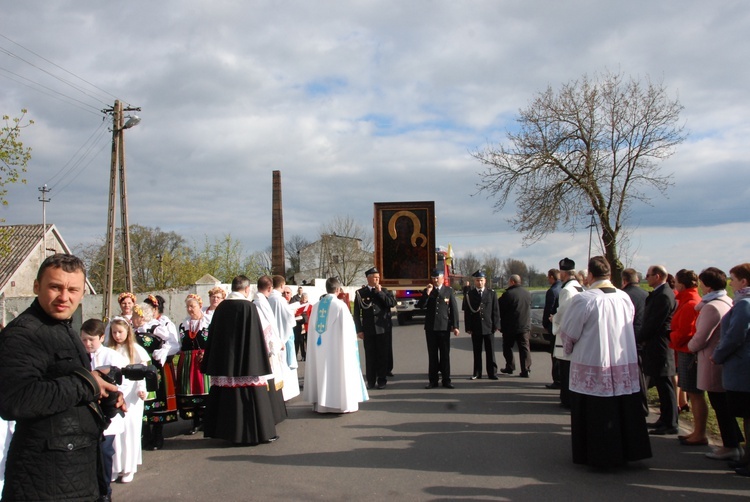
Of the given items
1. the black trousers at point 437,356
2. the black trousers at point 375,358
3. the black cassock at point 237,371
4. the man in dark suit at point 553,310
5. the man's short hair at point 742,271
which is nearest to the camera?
the man's short hair at point 742,271

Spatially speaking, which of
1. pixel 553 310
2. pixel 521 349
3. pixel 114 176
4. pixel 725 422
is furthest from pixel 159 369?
pixel 114 176

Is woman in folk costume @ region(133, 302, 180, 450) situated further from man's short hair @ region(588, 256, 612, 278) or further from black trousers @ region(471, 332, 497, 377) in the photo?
black trousers @ region(471, 332, 497, 377)

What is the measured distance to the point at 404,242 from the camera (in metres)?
18.1

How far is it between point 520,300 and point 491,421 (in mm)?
4050

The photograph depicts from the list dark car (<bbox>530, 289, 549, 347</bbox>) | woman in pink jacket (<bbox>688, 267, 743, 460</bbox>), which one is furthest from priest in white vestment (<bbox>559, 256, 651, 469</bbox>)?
dark car (<bbox>530, 289, 549, 347</bbox>)

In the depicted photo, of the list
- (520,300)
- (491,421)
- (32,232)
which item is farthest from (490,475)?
(32,232)

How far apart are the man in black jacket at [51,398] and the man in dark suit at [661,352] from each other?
20.4ft

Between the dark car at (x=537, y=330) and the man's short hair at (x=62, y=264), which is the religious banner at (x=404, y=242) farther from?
the man's short hair at (x=62, y=264)

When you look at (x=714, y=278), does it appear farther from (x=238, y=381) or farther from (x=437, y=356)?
(x=437, y=356)

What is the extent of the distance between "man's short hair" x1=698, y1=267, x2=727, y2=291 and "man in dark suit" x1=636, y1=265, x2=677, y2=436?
3.32 feet

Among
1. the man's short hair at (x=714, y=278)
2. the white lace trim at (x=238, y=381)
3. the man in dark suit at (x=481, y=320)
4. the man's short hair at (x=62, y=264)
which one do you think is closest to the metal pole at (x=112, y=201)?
the man in dark suit at (x=481, y=320)

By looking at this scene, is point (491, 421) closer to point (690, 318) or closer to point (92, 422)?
point (690, 318)

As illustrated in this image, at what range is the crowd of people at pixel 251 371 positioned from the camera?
107 inches

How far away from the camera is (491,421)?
7863 mm
